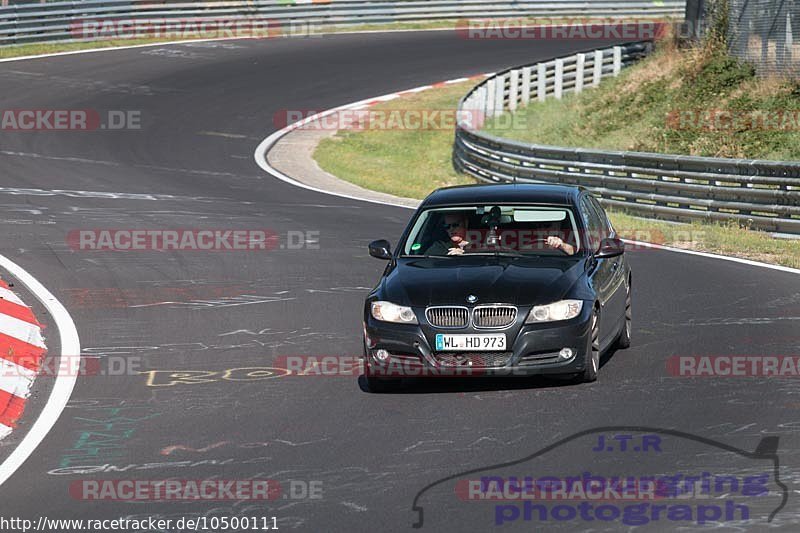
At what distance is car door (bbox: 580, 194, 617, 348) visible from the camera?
10352 mm

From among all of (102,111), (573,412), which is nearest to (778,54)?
(102,111)

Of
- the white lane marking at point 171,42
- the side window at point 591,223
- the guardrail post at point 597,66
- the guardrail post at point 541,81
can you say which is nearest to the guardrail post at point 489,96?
the guardrail post at point 541,81

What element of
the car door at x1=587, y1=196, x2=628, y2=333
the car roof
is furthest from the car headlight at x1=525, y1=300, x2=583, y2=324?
the car roof

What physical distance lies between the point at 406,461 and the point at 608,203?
1477 centimetres

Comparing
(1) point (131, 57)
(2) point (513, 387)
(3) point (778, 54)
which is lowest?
(1) point (131, 57)

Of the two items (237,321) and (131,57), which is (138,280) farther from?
(131,57)

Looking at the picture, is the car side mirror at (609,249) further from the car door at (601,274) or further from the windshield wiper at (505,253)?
the windshield wiper at (505,253)

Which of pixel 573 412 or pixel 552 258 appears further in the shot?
pixel 552 258

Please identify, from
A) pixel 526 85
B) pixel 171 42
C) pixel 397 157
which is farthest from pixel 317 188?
pixel 171 42

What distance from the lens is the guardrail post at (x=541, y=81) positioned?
35281 mm

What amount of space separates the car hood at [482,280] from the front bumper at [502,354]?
218 millimetres

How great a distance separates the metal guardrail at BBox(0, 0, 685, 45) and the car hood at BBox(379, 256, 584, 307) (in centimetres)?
3289

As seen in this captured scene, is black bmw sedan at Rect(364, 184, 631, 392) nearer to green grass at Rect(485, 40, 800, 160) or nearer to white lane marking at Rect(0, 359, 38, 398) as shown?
white lane marking at Rect(0, 359, 38, 398)

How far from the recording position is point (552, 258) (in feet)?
34.8
